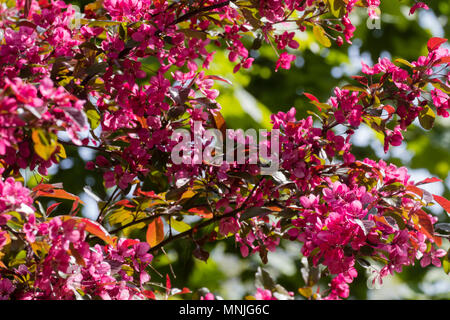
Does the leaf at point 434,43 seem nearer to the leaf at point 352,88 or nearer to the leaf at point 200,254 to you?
the leaf at point 352,88

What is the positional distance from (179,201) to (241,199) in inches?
8.3

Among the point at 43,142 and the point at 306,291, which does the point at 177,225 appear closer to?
the point at 306,291

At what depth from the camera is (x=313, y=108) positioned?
18.0 ft

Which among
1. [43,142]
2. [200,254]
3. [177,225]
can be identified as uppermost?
[43,142]

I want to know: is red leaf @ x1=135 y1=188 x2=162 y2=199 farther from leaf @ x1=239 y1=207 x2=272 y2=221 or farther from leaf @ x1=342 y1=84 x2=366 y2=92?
leaf @ x1=342 y1=84 x2=366 y2=92

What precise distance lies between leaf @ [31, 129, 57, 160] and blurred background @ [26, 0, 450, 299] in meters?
3.21

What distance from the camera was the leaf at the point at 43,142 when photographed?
→ 0.96 metres

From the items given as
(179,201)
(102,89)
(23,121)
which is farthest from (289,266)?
(23,121)

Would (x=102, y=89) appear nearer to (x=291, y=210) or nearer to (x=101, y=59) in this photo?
(x=101, y=59)

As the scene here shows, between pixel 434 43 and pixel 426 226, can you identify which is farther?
pixel 434 43

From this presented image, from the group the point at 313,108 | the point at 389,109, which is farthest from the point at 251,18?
the point at 313,108

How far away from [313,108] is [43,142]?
186 inches

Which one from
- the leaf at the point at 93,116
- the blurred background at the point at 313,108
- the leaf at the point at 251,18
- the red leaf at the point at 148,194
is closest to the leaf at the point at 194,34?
the leaf at the point at 251,18

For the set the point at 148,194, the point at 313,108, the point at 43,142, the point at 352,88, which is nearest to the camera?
the point at 43,142
